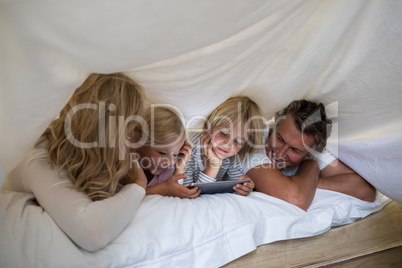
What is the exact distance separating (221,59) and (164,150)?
0.44 m

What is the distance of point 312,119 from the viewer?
129 cm

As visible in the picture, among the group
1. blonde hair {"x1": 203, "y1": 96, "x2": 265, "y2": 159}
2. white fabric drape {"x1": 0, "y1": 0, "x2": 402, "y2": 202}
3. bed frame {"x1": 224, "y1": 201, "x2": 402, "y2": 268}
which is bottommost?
bed frame {"x1": 224, "y1": 201, "x2": 402, "y2": 268}

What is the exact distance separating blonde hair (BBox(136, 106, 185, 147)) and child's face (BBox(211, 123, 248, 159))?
147 millimetres

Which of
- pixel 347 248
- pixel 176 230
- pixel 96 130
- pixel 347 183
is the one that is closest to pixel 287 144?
pixel 347 183

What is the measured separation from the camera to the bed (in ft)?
1.89

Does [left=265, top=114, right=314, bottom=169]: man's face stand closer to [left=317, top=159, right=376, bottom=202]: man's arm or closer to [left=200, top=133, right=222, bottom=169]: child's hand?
[left=317, top=159, right=376, bottom=202]: man's arm

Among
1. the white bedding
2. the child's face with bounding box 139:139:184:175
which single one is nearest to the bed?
the white bedding

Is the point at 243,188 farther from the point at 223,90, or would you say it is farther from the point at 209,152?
the point at 223,90

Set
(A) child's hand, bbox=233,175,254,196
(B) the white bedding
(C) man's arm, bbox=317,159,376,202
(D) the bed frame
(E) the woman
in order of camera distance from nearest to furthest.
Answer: (B) the white bedding
(E) the woman
(D) the bed frame
(A) child's hand, bbox=233,175,254,196
(C) man's arm, bbox=317,159,376,202

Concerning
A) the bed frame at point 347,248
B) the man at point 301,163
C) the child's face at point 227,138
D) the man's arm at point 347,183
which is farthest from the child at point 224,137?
the man's arm at point 347,183

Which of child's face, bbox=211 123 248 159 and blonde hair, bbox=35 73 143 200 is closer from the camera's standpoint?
blonde hair, bbox=35 73 143 200

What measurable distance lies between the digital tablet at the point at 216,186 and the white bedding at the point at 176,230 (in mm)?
27

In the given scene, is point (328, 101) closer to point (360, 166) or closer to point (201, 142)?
point (360, 166)

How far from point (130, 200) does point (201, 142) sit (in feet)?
1.62
